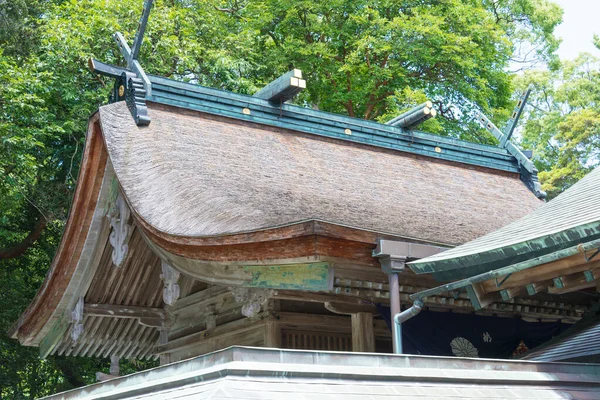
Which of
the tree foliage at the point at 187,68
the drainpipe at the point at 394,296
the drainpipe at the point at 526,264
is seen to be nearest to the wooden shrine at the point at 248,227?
the drainpipe at the point at 394,296

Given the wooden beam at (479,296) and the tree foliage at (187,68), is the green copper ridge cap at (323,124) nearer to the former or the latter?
the wooden beam at (479,296)

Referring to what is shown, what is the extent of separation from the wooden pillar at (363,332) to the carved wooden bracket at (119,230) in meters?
2.36

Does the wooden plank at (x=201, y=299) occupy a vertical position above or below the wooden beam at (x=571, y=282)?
above

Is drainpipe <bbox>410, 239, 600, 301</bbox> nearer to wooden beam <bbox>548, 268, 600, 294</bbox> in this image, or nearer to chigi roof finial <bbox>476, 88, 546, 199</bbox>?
wooden beam <bbox>548, 268, 600, 294</bbox>

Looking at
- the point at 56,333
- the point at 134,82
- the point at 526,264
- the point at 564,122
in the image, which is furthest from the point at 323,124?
the point at 564,122

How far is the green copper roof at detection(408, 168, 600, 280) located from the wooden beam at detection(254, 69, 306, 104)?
400 cm

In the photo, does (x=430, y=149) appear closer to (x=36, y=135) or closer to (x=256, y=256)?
(x=256, y=256)

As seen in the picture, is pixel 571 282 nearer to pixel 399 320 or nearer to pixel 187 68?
pixel 399 320

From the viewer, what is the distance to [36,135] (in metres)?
15.4

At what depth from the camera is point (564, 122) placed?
88.0 feet

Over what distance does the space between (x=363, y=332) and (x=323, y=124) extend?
3950mm

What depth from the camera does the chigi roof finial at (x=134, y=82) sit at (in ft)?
28.2

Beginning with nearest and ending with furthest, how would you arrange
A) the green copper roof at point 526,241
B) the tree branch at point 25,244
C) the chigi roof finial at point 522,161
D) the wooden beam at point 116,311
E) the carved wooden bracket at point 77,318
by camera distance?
the green copper roof at point 526,241 → the carved wooden bracket at point 77,318 → the wooden beam at point 116,311 → the chigi roof finial at point 522,161 → the tree branch at point 25,244

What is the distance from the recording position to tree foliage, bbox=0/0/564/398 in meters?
15.6
